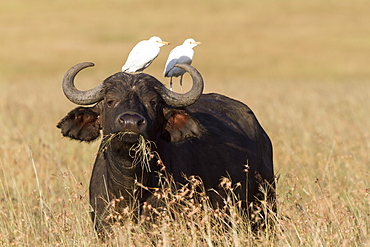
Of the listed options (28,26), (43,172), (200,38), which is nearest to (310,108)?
(43,172)

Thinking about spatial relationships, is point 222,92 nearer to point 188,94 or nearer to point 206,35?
point 188,94

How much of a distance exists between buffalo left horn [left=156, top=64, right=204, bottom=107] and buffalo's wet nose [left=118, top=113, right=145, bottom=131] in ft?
1.93

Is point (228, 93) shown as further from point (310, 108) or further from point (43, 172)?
point (43, 172)

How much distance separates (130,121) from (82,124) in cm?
95

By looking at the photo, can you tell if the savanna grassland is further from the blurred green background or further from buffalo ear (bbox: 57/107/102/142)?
buffalo ear (bbox: 57/107/102/142)

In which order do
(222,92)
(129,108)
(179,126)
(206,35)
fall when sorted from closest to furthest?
(129,108), (179,126), (222,92), (206,35)

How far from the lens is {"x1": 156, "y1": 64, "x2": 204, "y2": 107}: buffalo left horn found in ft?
17.6

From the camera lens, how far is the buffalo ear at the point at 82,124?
18.4 ft

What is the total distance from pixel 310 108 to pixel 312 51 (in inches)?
1612

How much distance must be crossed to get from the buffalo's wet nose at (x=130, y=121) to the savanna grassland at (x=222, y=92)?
73cm

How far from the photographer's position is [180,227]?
534 cm

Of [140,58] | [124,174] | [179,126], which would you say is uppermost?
[140,58]

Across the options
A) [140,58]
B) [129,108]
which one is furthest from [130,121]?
[140,58]

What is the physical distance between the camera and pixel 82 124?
5.69 m
